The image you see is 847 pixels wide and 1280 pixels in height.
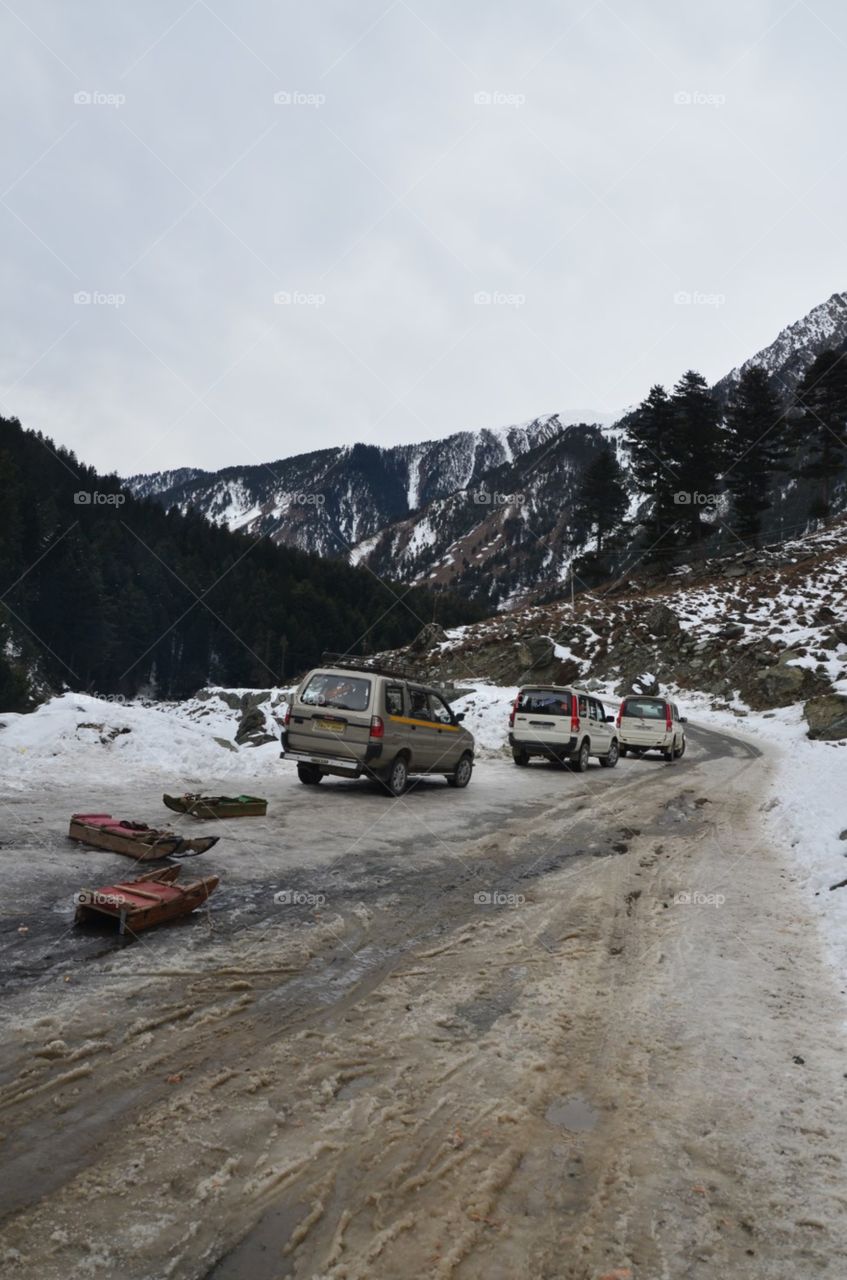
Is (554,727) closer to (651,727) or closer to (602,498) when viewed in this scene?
(651,727)

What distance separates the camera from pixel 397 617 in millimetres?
130000

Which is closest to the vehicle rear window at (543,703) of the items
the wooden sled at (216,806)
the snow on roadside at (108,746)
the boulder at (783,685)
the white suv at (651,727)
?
the white suv at (651,727)

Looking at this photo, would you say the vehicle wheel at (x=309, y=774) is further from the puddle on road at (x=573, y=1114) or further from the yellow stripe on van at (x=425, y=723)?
the puddle on road at (x=573, y=1114)

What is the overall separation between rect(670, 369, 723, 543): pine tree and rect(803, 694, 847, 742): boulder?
29.5m

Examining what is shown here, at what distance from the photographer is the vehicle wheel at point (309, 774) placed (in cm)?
1312

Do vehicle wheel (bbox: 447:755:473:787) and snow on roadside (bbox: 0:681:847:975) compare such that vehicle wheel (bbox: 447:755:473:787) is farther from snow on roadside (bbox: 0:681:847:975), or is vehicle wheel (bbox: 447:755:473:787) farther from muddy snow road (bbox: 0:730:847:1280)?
muddy snow road (bbox: 0:730:847:1280)

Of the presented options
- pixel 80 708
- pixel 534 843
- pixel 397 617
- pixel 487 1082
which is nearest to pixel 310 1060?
pixel 487 1082

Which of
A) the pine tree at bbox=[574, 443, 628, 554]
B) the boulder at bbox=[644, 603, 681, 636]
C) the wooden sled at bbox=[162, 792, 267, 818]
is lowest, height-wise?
the wooden sled at bbox=[162, 792, 267, 818]

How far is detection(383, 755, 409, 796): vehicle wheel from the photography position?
1284 cm

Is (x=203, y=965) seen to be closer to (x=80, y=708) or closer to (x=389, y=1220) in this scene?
(x=389, y=1220)

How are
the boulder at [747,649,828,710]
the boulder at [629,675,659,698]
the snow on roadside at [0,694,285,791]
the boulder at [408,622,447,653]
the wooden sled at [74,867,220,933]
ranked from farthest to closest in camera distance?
the boulder at [408,622,447,653], the boulder at [629,675,659,698], the boulder at [747,649,828,710], the snow on roadside at [0,694,285,791], the wooden sled at [74,867,220,933]

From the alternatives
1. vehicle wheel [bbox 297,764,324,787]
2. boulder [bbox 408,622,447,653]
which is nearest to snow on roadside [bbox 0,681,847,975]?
vehicle wheel [bbox 297,764,324,787]

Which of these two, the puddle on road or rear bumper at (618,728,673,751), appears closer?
the puddle on road

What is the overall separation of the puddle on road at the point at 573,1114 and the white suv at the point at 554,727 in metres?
15.0
